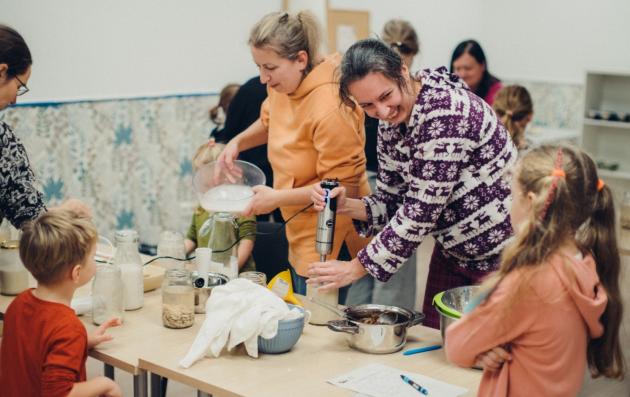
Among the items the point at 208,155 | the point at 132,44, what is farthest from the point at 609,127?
the point at 208,155

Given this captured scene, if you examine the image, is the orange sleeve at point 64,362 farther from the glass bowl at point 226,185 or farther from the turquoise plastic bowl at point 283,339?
the glass bowl at point 226,185

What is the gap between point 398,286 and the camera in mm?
3375

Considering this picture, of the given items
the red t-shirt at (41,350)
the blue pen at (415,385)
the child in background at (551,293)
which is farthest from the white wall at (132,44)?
the child in background at (551,293)

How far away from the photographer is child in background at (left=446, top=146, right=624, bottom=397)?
58.1 inches

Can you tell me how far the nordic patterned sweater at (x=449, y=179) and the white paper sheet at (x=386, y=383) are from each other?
281mm

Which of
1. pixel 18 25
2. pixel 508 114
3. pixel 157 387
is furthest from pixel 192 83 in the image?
pixel 157 387

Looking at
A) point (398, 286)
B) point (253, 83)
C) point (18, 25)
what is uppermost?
point (18, 25)

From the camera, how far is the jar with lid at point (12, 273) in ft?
7.63

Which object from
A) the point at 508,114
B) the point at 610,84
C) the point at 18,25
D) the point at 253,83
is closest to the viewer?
the point at 253,83

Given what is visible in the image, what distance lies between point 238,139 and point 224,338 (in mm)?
997

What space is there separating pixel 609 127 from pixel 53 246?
222 inches

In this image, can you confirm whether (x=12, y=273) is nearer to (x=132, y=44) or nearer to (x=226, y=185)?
(x=226, y=185)

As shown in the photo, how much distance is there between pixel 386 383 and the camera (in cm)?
175

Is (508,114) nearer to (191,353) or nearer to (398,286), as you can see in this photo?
(398,286)
